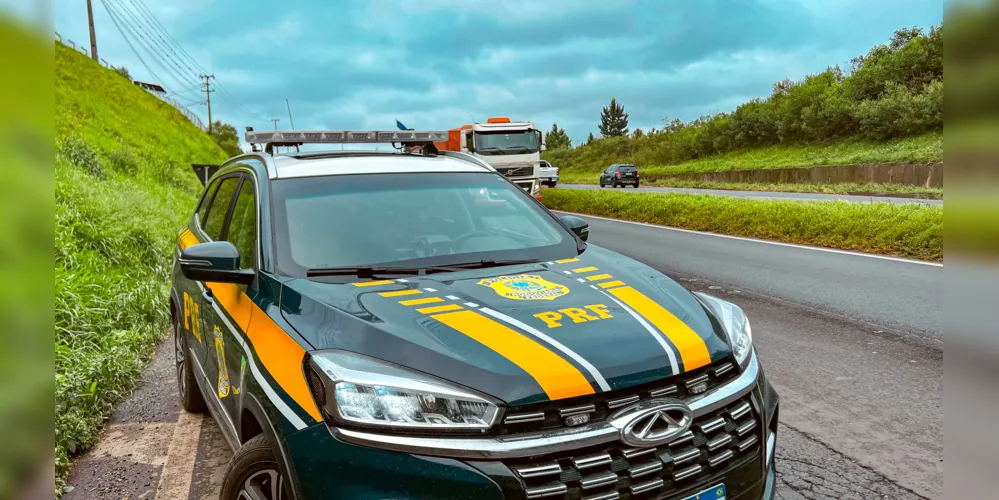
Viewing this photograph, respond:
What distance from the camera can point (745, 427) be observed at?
2346mm

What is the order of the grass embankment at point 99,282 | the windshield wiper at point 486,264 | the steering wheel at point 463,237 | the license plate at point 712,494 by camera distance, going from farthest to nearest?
the grass embankment at point 99,282
the steering wheel at point 463,237
the windshield wiper at point 486,264
the license plate at point 712,494

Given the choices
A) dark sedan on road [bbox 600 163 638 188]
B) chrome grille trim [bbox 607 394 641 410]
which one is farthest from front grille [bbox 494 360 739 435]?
dark sedan on road [bbox 600 163 638 188]

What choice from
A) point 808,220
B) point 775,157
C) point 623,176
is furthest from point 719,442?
point 775,157

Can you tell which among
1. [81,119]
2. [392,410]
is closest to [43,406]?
[392,410]

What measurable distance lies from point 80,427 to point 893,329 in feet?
21.1

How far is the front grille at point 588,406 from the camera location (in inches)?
79.2

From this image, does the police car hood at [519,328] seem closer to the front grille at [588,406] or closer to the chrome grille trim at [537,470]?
the front grille at [588,406]

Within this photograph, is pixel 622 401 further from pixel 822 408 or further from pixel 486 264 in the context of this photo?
pixel 822 408

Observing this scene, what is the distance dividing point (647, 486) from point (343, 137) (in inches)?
184

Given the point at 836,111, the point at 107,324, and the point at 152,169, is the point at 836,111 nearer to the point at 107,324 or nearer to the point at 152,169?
the point at 152,169

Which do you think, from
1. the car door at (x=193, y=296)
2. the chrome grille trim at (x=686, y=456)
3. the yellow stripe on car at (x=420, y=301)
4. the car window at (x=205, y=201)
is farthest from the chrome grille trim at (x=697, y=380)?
the car window at (x=205, y=201)

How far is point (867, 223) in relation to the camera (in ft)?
36.9

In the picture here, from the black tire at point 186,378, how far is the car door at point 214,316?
0.57 m

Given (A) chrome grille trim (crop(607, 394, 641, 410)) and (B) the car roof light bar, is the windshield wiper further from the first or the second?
(B) the car roof light bar
